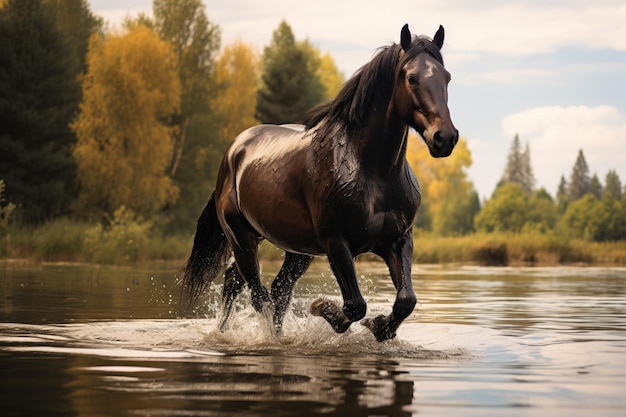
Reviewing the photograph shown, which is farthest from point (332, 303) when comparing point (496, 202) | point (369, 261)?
point (496, 202)

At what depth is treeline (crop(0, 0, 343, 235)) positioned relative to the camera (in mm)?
44062

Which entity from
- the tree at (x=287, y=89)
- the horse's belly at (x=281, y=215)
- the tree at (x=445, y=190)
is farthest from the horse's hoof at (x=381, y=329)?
the tree at (x=445, y=190)

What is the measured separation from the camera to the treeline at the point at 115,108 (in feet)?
145

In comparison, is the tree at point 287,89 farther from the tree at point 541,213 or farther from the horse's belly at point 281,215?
the horse's belly at point 281,215

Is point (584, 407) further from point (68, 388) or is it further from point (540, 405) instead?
point (68, 388)

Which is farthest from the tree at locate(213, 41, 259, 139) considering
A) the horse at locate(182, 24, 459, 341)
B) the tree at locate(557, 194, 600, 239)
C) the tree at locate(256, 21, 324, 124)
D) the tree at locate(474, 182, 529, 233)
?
the horse at locate(182, 24, 459, 341)

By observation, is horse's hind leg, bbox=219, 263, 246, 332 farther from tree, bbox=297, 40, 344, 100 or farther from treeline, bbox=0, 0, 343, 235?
tree, bbox=297, 40, 344, 100

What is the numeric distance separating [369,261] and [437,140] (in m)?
31.5

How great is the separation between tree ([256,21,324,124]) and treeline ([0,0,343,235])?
61mm

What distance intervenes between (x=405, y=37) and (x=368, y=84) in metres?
0.52

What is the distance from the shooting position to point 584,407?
5828mm

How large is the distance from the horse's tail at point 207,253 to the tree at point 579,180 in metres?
135

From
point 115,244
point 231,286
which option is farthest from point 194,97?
point 231,286

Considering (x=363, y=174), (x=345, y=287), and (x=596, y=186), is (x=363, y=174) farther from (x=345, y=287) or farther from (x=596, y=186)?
(x=596, y=186)
